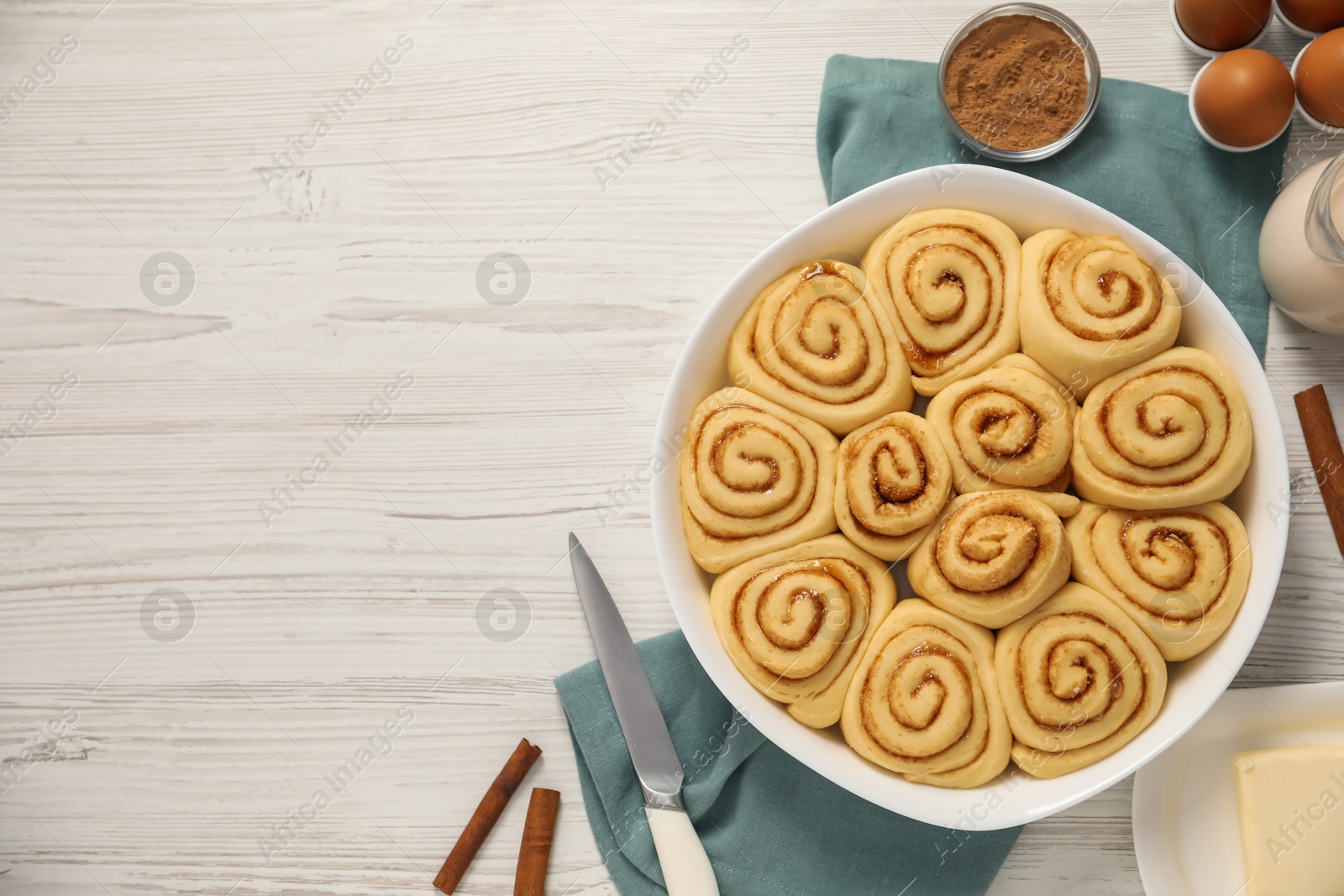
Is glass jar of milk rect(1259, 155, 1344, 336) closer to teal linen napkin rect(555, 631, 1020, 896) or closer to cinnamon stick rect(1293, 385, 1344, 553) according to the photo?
cinnamon stick rect(1293, 385, 1344, 553)

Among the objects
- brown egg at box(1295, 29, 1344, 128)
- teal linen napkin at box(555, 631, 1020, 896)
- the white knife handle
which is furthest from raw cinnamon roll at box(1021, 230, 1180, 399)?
the white knife handle

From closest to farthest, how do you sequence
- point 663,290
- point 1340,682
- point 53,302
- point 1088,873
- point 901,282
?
point 901,282 < point 1340,682 < point 1088,873 < point 663,290 < point 53,302

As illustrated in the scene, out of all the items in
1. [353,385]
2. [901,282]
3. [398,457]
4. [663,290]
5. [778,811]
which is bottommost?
[778,811]

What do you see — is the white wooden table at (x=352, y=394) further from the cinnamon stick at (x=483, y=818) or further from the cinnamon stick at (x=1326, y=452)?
the cinnamon stick at (x=1326, y=452)

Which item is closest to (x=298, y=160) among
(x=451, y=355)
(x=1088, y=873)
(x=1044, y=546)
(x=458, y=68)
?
(x=458, y=68)

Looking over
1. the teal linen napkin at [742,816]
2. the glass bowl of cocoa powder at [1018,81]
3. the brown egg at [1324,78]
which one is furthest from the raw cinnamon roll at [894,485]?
the brown egg at [1324,78]

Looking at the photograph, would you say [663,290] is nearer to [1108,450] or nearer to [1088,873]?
[1108,450]
